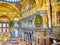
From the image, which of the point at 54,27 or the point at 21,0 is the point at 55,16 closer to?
the point at 54,27

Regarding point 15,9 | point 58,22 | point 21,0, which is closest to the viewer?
point 58,22

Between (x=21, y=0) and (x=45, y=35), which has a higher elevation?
(x=21, y=0)

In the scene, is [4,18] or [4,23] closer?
[4,18]

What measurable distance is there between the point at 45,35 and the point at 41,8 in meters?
3.37

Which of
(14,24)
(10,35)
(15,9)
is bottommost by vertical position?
(10,35)

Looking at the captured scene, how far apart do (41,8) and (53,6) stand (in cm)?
228

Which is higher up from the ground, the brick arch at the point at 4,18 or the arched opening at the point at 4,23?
the brick arch at the point at 4,18

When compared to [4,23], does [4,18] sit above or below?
above

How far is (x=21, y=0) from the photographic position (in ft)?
103

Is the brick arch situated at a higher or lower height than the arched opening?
higher

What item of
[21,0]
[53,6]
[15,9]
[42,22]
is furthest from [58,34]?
[15,9]

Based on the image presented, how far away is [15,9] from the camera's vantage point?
33.8 meters

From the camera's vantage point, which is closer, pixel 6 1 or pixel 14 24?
pixel 6 1

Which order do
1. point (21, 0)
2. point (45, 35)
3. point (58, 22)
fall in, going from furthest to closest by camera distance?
point (21, 0), point (45, 35), point (58, 22)
